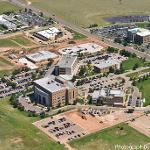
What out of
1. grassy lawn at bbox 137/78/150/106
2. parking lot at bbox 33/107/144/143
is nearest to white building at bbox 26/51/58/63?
grassy lawn at bbox 137/78/150/106

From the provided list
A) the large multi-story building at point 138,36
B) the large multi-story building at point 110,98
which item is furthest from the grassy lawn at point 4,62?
the large multi-story building at point 138,36

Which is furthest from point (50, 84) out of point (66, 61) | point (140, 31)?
point (140, 31)

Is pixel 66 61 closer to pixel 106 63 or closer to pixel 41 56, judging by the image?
pixel 106 63

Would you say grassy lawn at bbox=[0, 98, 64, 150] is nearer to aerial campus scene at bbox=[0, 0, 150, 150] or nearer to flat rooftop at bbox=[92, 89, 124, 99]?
aerial campus scene at bbox=[0, 0, 150, 150]

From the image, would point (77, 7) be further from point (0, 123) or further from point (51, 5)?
point (0, 123)

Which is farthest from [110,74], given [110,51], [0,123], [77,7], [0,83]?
[77,7]

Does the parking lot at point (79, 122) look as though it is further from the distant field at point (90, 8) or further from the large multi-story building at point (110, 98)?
the distant field at point (90, 8)
